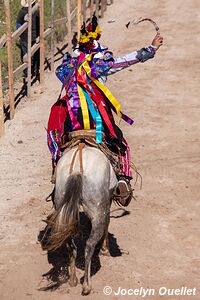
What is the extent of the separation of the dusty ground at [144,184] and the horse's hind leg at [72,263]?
4.8 inches

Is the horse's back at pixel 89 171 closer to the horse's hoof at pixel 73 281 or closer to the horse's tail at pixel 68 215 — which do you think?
the horse's tail at pixel 68 215

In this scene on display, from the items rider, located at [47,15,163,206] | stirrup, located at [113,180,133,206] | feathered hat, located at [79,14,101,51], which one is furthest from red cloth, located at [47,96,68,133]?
stirrup, located at [113,180,133,206]

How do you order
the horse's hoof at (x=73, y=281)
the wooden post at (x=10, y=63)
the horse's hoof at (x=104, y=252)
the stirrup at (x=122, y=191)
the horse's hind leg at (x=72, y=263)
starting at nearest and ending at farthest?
the horse's hind leg at (x=72, y=263) < the horse's hoof at (x=73, y=281) < the stirrup at (x=122, y=191) < the horse's hoof at (x=104, y=252) < the wooden post at (x=10, y=63)

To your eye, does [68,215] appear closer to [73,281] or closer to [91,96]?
[73,281]

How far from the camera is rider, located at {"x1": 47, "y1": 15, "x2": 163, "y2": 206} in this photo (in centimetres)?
722

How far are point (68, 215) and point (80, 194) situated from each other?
0.25m

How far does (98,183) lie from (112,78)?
315 inches

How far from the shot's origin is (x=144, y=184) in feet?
32.1

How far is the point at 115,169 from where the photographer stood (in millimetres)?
7234

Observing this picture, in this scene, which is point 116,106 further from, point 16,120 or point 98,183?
point 16,120

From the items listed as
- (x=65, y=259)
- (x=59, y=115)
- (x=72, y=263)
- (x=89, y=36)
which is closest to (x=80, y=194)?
(x=72, y=263)

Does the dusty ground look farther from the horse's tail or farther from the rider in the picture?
the rider

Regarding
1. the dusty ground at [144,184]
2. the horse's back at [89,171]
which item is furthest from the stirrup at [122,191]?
the dusty ground at [144,184]

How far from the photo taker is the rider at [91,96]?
Answer: 23.7ft
